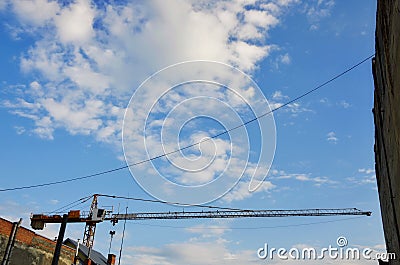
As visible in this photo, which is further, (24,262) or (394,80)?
(24,262)

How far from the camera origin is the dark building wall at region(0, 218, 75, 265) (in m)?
23.5

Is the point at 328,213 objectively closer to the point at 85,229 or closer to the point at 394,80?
the point at 85,229

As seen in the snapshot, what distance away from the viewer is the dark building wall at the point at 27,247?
23513 mm

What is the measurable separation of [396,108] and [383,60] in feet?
7.76

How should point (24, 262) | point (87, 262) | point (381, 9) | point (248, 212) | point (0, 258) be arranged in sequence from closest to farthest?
1. point (381, 9)
2. point (0, 258)
3. point (24, 262)
4. point (87, 262)
5. point (248, 212)

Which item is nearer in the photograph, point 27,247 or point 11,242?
point 11,242

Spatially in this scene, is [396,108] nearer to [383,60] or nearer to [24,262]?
[383,60]

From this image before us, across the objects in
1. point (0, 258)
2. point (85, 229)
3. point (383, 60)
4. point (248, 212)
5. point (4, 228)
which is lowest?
point (0, 258)

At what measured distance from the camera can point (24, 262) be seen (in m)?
25.4

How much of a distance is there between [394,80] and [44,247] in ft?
89.9

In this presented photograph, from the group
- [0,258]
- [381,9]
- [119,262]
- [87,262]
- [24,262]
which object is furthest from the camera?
[119,262]

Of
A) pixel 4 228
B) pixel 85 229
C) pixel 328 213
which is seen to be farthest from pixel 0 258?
pixel 328 213

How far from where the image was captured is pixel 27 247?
2597 cm

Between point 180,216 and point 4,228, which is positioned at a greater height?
point 180,216
